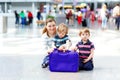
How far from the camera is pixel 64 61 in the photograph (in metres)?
9.23

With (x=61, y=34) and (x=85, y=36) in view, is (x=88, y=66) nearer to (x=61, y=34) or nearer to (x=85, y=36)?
(x=85, y=36)

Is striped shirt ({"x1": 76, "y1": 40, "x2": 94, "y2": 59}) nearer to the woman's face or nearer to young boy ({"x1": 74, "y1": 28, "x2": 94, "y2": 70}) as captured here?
young boy ({"x1": 74, "y1": 28, "x2": 94, "y2": 70})

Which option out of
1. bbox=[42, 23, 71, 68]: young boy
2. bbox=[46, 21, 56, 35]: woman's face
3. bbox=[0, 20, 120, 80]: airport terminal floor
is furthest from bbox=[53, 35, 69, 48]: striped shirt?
bbox=[0, 20, 120, 80]: airport terminal floor

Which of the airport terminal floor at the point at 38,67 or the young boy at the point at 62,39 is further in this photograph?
the young boy at the point at 62,39

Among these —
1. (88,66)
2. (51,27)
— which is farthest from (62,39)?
(88,66)

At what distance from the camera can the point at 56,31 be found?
965 cm

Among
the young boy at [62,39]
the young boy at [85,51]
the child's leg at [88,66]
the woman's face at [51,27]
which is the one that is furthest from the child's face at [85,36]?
the woman's face at [51,27]

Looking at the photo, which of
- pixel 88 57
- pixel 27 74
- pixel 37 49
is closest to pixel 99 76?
pixel 88 57

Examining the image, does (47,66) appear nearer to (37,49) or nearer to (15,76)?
(15,76)

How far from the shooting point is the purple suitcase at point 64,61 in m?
9.20

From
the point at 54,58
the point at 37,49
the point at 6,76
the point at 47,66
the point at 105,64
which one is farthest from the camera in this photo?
the point at 37,49

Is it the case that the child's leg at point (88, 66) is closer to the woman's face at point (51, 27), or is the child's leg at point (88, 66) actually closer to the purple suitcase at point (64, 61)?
the purple suitcase at point (64, 61)

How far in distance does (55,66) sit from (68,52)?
44 centimetres

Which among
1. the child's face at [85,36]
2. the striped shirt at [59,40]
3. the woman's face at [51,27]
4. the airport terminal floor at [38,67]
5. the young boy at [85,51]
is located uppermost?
the woman's face at [51,27]
